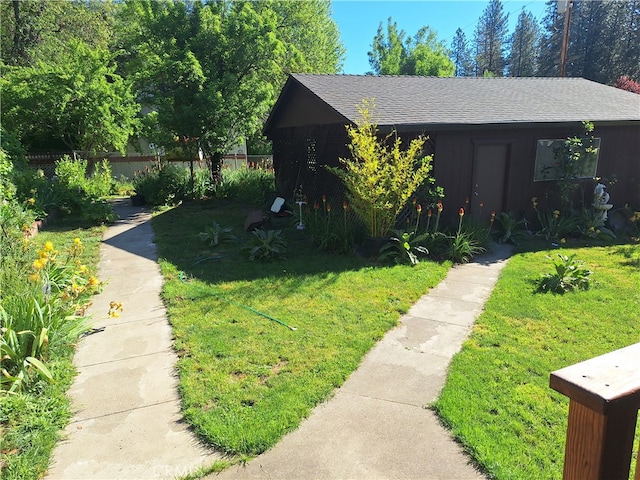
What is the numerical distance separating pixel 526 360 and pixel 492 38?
59013mm

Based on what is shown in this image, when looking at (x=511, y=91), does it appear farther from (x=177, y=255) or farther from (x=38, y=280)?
(x=38, y=280)

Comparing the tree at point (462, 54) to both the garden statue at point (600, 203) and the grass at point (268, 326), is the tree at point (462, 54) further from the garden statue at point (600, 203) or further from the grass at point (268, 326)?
the grass at point (268, 326)

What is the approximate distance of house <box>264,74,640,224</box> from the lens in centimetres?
826

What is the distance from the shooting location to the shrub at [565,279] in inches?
213

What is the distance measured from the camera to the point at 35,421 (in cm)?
278

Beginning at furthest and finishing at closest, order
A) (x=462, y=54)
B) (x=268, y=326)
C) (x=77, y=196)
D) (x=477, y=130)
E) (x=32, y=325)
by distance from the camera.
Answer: (x=462, y=54), (x=77, y=196), (x=477, y=130), (x=268, y=326), (x=32, y=325)

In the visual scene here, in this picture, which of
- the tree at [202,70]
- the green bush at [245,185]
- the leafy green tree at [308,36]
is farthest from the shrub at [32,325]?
the leafy green tree at [308,36]

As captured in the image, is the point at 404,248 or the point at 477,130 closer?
the point at 404,248

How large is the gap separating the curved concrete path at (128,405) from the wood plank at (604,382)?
2179 mm

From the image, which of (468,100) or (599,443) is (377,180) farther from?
(599,443)

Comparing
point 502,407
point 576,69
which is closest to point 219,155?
point 502,407

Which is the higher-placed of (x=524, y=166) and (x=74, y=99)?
(x=74, y=99)

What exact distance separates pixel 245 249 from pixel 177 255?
1.20 meters

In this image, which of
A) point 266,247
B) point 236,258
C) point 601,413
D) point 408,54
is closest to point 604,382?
point 601,413
